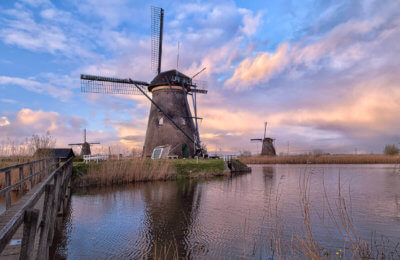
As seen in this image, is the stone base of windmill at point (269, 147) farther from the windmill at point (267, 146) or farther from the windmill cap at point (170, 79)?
the windmill cap at point (170, 79)

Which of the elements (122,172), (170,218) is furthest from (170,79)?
(170,218)

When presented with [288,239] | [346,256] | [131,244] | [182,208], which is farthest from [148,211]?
[346,256]

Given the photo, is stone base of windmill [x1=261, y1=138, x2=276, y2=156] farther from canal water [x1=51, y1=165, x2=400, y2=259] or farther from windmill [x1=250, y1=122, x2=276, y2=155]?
canal water [x1=51, y1=165, x2=400, y2=259]

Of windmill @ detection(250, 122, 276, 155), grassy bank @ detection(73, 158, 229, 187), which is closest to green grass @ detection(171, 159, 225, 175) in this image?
grassy bank @ detection(73, 158, 229, 187)

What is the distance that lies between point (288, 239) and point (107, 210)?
17.3ft

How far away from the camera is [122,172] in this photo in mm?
14266

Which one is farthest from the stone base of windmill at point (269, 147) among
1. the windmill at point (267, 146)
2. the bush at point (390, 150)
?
the bush at point (390, 150)

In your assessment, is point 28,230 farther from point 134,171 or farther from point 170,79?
point 170,79

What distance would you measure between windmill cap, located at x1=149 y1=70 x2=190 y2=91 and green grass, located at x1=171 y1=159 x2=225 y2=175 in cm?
676

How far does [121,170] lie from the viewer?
14273 mm

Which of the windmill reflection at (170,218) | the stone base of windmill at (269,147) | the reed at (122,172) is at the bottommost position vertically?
the windmill reflection at (170,218)

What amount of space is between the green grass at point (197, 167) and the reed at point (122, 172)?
32.3 inches

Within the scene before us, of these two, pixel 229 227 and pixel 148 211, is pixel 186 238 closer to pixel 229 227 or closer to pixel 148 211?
pixel 229 227

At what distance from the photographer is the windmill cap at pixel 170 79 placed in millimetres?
21306
